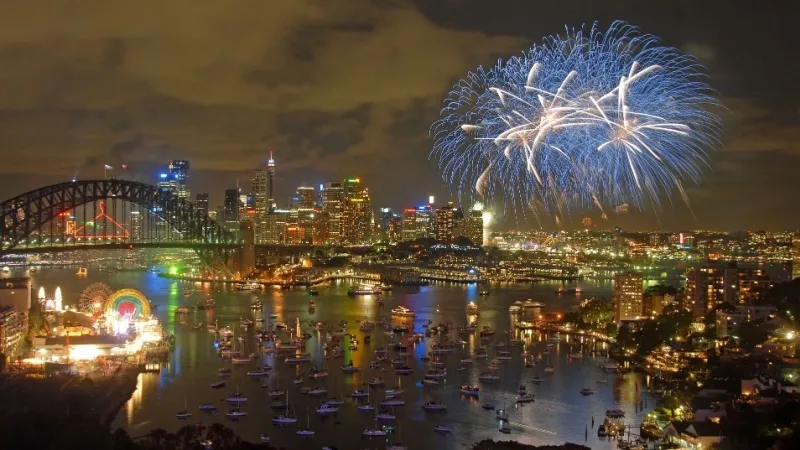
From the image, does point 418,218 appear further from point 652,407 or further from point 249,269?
point 652,407

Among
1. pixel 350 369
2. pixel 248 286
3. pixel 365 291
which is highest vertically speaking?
pixel 248 286

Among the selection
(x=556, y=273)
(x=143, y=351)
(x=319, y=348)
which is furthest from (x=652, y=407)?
(x=556, y=273)

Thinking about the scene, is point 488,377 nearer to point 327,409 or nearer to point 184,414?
point 327,409

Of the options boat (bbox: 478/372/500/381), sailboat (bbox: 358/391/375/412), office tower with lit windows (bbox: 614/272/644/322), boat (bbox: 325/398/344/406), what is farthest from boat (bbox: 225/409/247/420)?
office tower with lit windows (bbox: 614/272/644/322)

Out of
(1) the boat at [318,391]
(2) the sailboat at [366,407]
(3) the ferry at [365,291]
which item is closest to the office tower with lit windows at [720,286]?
(1) the boat at [318,391]

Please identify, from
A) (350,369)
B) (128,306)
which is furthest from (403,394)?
(128,306)
